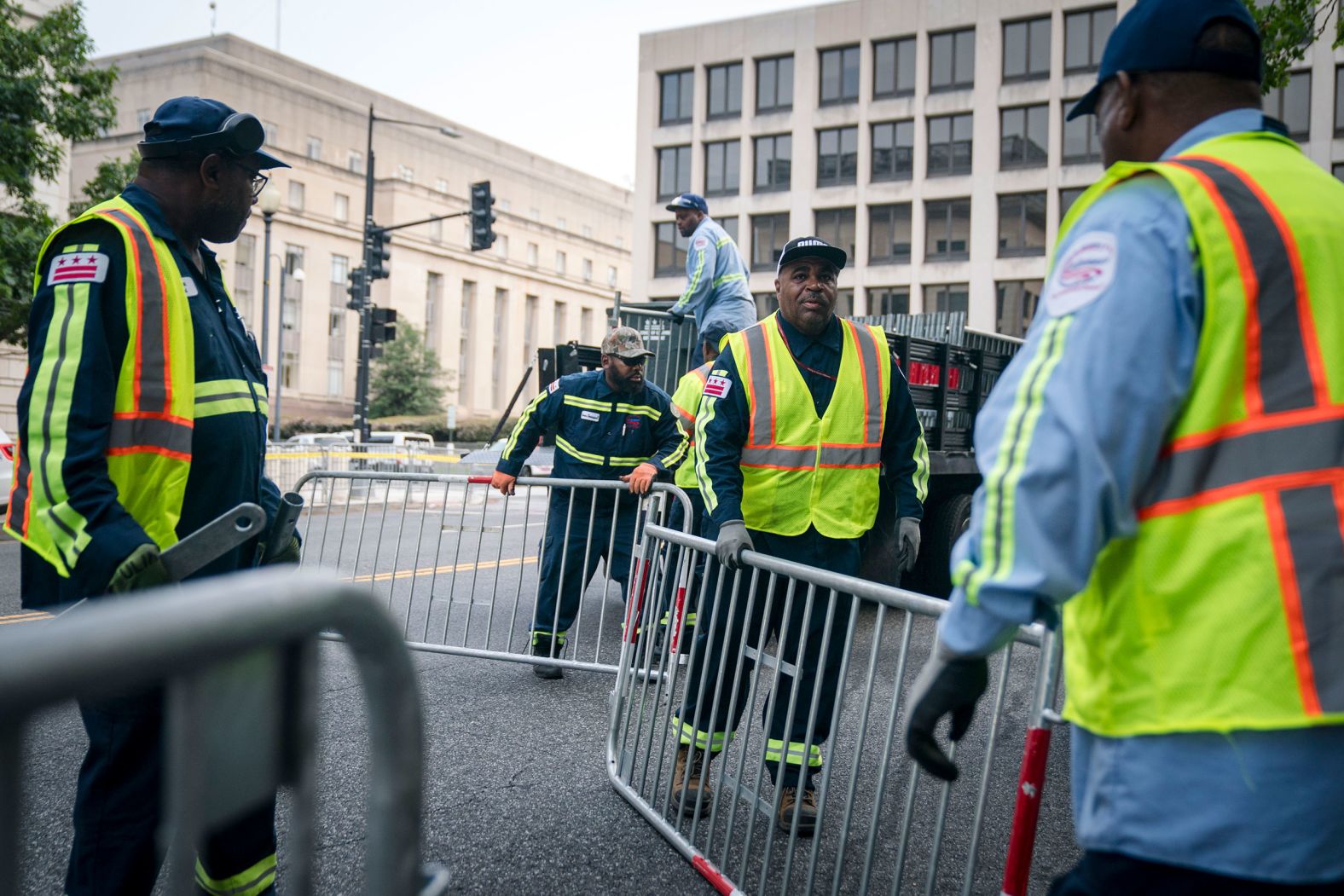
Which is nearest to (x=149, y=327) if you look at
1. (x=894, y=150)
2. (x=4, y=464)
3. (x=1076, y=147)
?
(x=4, y=464)

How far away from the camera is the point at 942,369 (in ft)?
28.0

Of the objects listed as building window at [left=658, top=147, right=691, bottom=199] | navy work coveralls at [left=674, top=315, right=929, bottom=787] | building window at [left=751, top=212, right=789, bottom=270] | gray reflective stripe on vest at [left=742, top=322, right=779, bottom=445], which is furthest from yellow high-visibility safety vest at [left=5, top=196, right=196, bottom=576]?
building window at [left=658, top=147, right=691, bottom=199]

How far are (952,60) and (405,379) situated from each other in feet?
106

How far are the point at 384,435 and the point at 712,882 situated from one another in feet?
118

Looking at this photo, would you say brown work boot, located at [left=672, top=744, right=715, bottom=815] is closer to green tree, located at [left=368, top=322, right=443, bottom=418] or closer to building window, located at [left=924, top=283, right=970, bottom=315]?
building window, located at [left=924, top=283, right=970, bottom=315]

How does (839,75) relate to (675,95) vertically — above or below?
above

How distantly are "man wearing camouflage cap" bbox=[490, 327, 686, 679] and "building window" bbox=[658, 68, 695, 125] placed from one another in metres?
43.0

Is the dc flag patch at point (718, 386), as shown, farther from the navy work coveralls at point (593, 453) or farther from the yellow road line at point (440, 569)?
the navy work coveralls at point (593, 453)

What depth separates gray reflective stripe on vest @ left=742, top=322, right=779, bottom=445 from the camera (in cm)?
416

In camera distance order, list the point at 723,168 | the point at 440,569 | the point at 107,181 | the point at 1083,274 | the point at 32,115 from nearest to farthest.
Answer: the point at 1083,274, the point at 440,569, the point at 32,115, the point at 107,181, the point at 723,168

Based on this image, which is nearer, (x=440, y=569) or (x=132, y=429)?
(x=132, y=429)

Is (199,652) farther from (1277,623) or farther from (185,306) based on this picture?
(185,306)

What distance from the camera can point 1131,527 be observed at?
60.1 inches

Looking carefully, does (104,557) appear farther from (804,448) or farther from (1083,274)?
(804,448)
